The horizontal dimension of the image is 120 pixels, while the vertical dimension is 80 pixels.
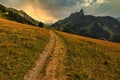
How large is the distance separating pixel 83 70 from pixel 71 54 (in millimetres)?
9604

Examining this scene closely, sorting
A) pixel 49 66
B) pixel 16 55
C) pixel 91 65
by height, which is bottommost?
pixel 91 65

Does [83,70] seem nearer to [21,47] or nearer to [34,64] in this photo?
[34,64]

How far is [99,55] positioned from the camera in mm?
53188

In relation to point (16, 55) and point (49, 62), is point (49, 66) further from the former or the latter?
point (16, 55)

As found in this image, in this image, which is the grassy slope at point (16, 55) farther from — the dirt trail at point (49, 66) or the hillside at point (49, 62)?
the dirt trail at point (49, 66)

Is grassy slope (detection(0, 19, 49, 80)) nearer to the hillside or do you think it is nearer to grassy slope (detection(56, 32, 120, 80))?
the hillside

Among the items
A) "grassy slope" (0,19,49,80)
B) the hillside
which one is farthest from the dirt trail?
"grassy slope" (0,19,49,80)

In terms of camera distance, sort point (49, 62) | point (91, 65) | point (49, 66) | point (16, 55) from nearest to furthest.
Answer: point (49, 66) < point (49, 62) < point (16, 55) < point (91, 65)

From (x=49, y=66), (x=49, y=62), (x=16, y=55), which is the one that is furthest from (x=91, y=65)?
(x=16, y=55)

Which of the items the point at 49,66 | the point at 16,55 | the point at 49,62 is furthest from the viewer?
the point at 16,55

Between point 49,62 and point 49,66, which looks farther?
point 49,62

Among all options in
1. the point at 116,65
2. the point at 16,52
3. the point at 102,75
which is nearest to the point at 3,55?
the point at 16,52

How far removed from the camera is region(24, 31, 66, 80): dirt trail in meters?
33.1

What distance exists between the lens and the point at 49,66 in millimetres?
37531
